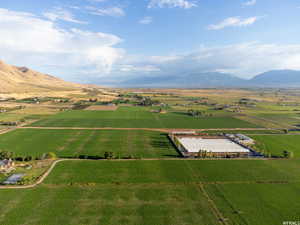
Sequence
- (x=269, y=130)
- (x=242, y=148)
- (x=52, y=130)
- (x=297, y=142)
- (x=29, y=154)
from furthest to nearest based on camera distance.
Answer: (x=269, y=130), (x=52, y=130), (x=297, y=142), (x=242, y=148), (x=29, y=154)

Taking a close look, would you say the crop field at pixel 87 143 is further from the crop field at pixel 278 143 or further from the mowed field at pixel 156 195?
the crop field at pixel 278 143

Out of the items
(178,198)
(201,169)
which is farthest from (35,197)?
→ (201,169)

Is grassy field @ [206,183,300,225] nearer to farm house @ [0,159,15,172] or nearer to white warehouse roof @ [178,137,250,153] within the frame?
white warehouse roof @ [178,137,250,153]

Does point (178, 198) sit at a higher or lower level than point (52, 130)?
lower

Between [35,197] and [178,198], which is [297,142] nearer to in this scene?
[178,198]

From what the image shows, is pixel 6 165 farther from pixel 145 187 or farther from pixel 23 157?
pixel 145 187

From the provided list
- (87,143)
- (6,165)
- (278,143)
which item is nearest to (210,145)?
(278,143)

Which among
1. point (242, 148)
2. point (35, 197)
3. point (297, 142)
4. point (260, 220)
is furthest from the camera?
point (297, 142)

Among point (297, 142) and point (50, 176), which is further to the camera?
point (297, 142)
